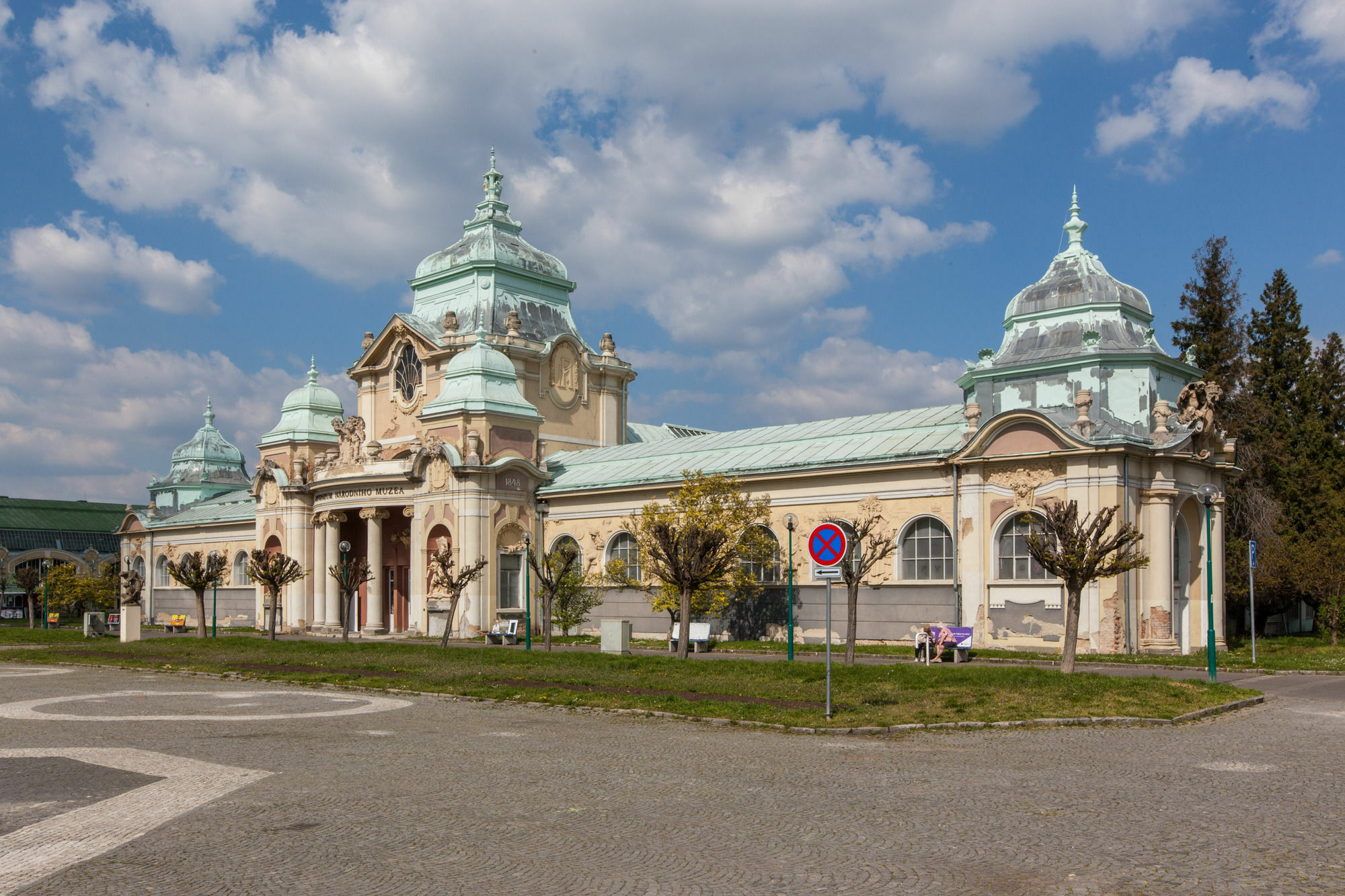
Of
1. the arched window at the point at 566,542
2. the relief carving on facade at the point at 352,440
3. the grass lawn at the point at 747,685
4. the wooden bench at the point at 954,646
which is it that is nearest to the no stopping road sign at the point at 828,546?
the grass lawn at the point at 747,685

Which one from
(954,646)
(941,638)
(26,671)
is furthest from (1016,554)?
(26,671)

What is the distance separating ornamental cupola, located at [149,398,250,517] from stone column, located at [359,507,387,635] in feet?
114

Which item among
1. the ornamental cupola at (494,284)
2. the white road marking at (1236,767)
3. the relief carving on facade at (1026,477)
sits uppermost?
the ornamental cupola at (494,284)

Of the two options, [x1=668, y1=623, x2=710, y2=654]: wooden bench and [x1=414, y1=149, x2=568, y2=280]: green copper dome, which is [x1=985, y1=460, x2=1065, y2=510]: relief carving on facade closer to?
[x1=668, y1=623, x2=710, y2=654]: wooden bench

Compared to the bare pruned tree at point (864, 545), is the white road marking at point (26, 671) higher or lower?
lower

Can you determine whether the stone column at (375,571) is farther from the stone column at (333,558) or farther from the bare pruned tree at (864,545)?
the bare pruned tree at (864,545)

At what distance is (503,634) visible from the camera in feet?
133

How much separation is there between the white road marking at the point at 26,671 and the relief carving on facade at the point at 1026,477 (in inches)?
1023

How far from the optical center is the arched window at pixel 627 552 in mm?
44219

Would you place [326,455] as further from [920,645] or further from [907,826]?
[907,826]

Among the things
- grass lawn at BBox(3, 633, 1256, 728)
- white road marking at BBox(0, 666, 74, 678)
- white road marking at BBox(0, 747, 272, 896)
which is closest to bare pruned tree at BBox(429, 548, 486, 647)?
grass lawn at BBox(3, 633, 1256, 728)

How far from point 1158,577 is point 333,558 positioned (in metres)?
34.1

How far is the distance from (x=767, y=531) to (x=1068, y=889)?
32.6 m

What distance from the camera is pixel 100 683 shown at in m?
25.0
